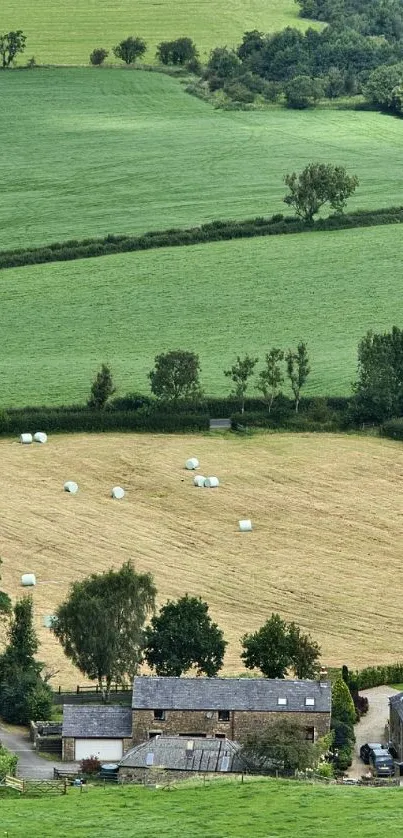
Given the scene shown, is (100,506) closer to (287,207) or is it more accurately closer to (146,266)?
(146,266)

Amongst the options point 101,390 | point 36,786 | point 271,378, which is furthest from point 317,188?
point 36,786

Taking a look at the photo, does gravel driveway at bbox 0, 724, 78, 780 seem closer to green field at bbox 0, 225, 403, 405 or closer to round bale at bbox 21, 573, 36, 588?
round bale at bbox 21, 573, 36, 588

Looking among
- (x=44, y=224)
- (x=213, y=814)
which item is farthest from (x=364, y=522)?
(x=44, y=224)

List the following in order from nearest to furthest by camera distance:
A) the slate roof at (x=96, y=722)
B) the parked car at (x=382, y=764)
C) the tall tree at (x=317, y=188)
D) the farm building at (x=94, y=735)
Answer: the parked car at (x=382, y=764), the farm building at (x=94, y=735), the slate roof at (x=96, y=722), the tall tree at (x=317, y=188)

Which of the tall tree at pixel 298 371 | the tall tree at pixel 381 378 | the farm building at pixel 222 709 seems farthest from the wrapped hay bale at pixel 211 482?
the farm building at pixel 222 709

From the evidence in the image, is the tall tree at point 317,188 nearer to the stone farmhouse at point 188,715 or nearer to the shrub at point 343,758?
the stone farmhouse at point 188,715

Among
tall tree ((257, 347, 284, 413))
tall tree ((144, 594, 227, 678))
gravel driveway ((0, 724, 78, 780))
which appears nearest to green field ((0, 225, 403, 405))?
tall tree ((257, 347, 284, 413))
